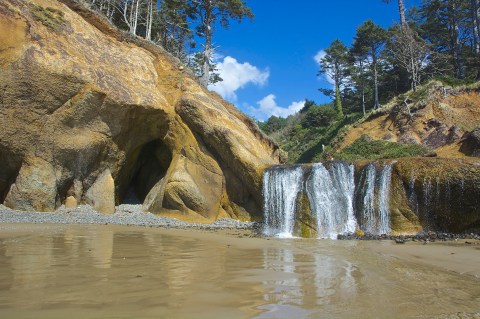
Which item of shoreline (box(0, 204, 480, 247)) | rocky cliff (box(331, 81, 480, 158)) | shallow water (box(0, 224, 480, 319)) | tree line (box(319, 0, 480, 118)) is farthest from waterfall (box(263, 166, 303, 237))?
tree line (box(319, 0, 480, 118))

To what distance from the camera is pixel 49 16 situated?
52.8 feet

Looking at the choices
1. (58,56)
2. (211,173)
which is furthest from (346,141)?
(58,56)

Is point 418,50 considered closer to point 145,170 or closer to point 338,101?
point 338,101

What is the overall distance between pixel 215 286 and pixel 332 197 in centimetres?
1059

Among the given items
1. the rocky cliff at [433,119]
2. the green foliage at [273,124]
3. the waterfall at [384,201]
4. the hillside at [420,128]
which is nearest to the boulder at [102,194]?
the waterfall at [384,201]

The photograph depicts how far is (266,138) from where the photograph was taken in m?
20.3

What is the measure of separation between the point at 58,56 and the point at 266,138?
33.9 ft

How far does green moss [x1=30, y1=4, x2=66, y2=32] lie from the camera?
15.6 meters

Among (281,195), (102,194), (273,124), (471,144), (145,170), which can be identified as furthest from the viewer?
(273,124)

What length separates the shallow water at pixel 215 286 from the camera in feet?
10.4

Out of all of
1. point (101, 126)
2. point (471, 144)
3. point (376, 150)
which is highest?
point (376, 150)

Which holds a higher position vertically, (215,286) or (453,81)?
(453,81)

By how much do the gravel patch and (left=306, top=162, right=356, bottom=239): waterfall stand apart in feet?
8.28

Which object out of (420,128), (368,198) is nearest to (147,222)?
(368,198)
